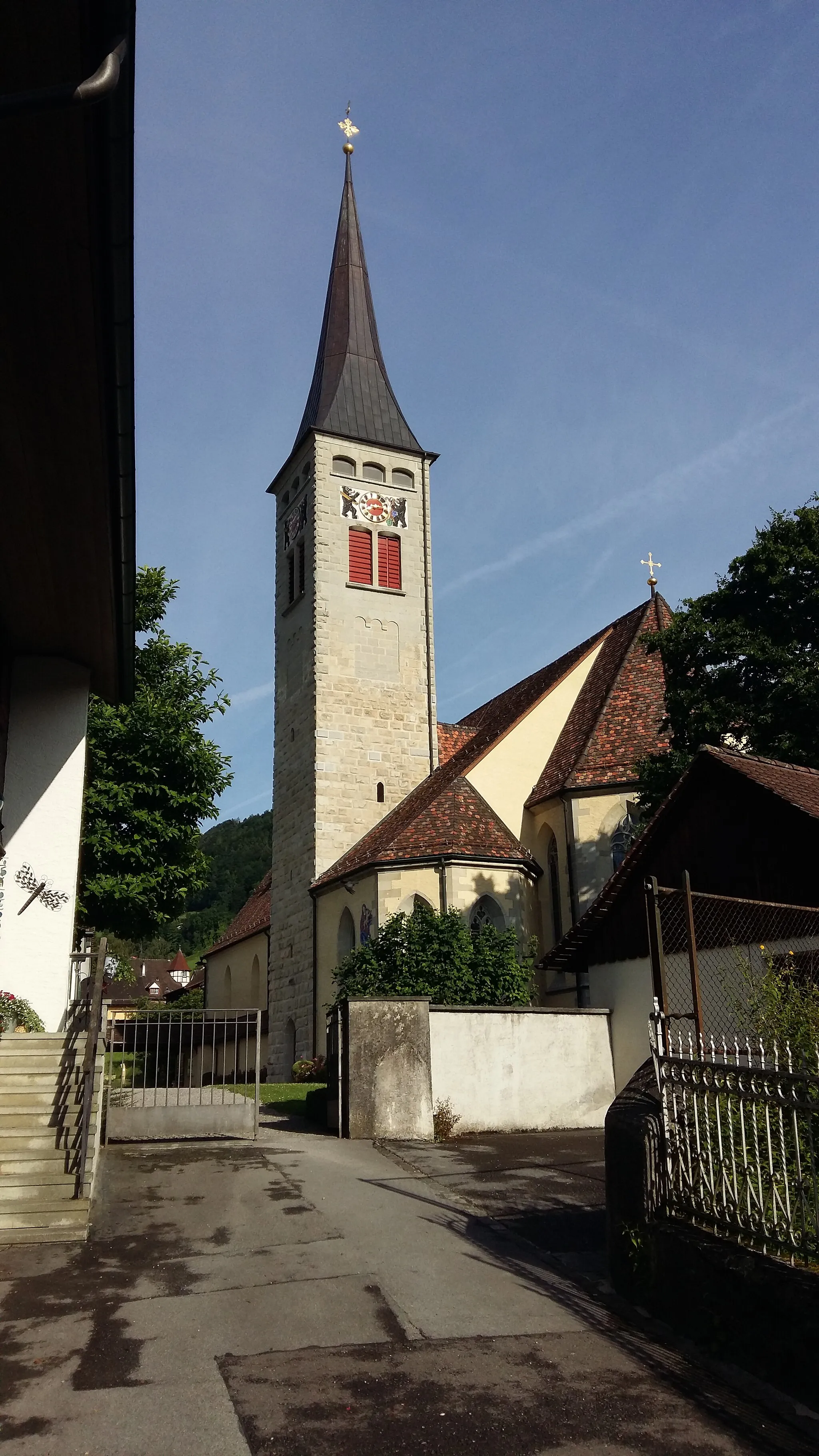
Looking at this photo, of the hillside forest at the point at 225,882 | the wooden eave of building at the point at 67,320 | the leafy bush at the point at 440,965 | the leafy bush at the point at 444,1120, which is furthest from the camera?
the hillside forest at the point at 225,882

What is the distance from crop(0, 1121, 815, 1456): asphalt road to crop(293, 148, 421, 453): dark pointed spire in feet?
84.6

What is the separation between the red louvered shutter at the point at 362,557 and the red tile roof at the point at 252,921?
36.3 ft

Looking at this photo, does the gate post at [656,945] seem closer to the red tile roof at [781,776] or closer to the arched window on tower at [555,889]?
the red tile roof at [781,776]

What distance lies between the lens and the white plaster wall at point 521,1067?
→ 14539mm

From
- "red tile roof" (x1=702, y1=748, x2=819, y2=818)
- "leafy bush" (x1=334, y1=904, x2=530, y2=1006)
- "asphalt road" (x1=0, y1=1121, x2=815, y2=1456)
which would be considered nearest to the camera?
"asphalt road" (x1=0, y1=1121, x2=815, y2=1456)

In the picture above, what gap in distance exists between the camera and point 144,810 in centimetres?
1945

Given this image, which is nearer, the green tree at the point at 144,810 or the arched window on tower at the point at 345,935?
the green tree at the point at 144,810

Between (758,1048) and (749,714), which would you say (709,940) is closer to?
(749,714)

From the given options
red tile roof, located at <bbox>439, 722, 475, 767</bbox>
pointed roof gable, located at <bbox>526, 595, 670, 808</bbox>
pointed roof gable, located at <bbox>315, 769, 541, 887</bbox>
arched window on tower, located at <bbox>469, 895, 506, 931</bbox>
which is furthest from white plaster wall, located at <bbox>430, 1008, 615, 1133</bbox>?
red tile roof, located at <bbox>439, 722, 475, 767</bbox>

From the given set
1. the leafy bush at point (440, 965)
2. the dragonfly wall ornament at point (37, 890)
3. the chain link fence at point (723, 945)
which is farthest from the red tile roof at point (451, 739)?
the dragonfly wall ornament at point (37, 890)

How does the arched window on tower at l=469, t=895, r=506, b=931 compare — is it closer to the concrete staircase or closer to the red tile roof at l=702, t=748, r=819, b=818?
the red tile roof at l=702, t=748, r=819, b=818

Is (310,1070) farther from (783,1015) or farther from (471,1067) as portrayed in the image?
(783,1015)

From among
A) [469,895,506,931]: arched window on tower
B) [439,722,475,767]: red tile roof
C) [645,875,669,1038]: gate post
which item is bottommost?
[645,875,669,1038]: gate post

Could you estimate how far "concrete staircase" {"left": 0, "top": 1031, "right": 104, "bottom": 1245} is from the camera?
8016mm
